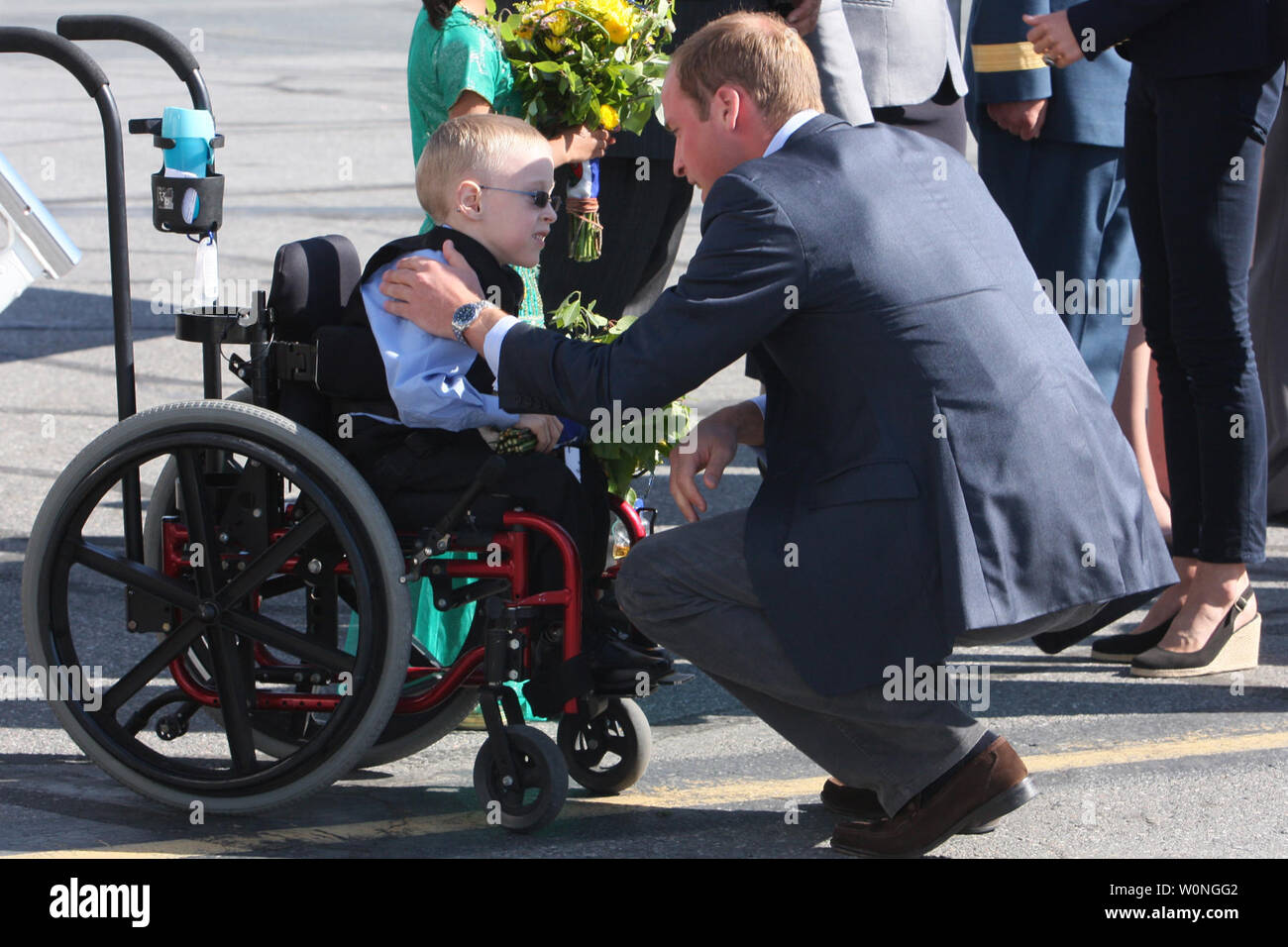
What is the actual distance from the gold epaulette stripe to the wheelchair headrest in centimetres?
214

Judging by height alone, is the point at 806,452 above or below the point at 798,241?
below

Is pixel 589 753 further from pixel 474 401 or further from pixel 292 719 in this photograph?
pixel 474 401

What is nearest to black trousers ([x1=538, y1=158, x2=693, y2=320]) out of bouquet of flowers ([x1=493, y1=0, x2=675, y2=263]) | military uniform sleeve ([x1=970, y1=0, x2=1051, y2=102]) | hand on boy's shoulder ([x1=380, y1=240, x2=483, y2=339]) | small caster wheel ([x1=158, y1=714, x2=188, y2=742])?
bouquet of flowers ([x1=493, y1=0, x2=675, y2=263])

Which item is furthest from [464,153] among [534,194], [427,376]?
[427,376]

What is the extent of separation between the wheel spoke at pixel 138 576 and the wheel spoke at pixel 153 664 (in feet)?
0.13

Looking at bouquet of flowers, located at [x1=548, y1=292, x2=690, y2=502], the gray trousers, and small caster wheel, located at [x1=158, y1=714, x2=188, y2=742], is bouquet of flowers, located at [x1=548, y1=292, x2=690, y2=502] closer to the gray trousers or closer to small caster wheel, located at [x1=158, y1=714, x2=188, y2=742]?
the gray trousers

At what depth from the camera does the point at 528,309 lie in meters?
3.88

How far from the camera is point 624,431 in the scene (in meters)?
3.47

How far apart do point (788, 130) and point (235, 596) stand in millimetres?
1308

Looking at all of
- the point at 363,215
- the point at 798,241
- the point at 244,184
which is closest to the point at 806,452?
the point at 798,241

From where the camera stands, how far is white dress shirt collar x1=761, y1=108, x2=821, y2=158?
3207mm

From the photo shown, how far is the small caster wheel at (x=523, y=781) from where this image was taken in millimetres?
3311
